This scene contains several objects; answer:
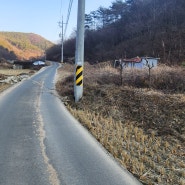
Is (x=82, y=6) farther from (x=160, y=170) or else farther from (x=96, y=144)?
(x=160, y=170)

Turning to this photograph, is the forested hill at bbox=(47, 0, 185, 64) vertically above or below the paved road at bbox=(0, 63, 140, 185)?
above

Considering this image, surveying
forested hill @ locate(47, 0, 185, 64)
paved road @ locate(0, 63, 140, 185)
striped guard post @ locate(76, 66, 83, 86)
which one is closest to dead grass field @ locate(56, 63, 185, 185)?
paved road @ locate(0, 63, 140, 185)

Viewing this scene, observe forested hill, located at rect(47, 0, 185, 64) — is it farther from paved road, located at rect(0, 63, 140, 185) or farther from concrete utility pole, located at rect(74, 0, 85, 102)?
paved road, located at rect(0, 63, 140, 185)

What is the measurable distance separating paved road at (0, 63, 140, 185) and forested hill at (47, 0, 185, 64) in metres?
41.2

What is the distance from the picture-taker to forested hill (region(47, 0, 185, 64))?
213ft

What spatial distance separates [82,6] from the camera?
15.4m

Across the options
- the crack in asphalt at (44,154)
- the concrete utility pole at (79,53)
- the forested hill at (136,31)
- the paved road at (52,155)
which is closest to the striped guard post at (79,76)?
the concrete utility pole at (79,53)

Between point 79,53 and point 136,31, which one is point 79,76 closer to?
point 79,53

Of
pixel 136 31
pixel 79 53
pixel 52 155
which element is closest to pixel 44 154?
pixel 52 155

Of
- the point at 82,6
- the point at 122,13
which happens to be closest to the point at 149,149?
the point at 82,6

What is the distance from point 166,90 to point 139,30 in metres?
72.4

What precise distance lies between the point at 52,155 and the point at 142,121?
16.5 feet

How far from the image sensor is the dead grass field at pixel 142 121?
699 cm

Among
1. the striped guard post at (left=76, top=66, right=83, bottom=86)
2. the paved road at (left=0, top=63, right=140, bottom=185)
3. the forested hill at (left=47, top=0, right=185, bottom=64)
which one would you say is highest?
the forested hill at (left=47, top=0, right=185, bottom=64)
